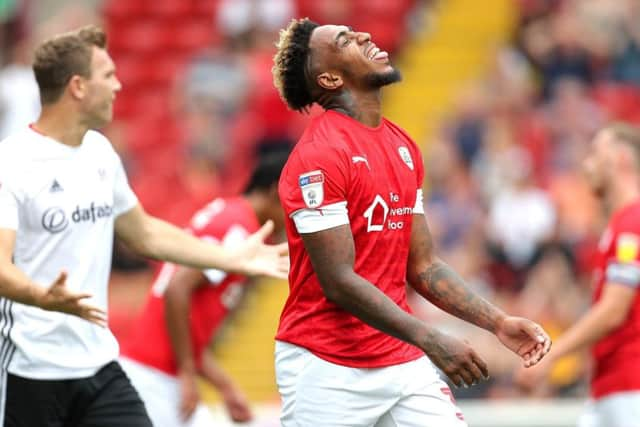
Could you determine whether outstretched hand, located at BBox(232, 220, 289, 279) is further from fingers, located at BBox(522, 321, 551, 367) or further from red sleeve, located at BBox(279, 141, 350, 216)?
fingers, located at BBox(522, 321, 551, 367)

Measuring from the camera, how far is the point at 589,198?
1247cm

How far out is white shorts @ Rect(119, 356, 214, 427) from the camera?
744cm

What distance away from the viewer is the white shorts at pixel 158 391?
744 centimetres

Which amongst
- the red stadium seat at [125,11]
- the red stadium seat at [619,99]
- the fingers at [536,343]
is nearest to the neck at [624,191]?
the fingers at [536,343]

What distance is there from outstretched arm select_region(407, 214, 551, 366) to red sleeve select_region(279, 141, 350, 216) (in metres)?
0.50

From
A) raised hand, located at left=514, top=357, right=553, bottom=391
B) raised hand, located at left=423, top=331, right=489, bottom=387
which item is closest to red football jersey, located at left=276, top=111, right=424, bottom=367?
raised hand, located at left=423, top=331, right=489, bottom=387

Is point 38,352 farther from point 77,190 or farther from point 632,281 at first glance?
point 632,281

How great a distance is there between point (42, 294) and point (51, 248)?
0.58 meters

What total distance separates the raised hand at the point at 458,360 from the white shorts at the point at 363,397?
358mm

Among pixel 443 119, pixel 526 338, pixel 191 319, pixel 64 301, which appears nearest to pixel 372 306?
pixel 526 338

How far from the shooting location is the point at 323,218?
17.1ft

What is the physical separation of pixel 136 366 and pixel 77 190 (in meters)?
1.74

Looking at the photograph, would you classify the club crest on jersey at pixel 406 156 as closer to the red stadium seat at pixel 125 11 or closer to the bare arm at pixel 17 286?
the bare arm at pixel 17 286

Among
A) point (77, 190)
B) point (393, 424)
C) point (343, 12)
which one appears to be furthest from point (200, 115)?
point (393, 424)
